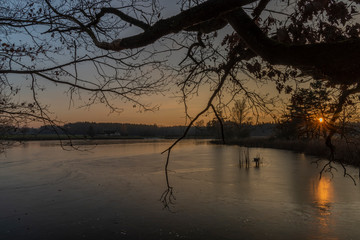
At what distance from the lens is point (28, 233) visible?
22.4ft

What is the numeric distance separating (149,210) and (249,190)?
15.5 feet

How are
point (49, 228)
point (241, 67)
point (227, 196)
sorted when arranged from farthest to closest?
point (227, 196), point (49, 228), point (241, 67)

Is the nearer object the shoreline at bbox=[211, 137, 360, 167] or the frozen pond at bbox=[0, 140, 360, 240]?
the frozen pond at bbox=[0, 140, 360, 240]

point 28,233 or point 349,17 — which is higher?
point 349,17

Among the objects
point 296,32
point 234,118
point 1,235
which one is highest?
point 296,32

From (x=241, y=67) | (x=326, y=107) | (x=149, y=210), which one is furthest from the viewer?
(x=149, y=210)

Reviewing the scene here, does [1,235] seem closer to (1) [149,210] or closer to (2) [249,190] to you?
(1) [149,210]

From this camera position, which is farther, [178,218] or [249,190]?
[249,190]

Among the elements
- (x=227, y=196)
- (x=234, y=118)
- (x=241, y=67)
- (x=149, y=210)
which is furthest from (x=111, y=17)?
(x=227, y=196)

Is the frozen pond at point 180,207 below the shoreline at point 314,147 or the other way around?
below

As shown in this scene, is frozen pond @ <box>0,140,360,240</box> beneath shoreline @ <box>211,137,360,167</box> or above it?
beneath

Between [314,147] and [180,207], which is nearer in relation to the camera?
[180,207]

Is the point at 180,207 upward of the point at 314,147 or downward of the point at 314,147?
downward

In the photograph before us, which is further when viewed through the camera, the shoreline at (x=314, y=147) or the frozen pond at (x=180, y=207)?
the shoreline at (x=314, y=147)
